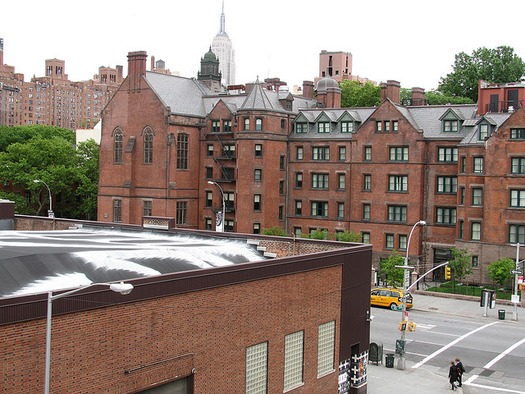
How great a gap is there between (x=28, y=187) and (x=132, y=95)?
2243cm

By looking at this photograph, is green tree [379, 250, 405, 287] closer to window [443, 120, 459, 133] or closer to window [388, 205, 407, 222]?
window [388, 205, 407, 222]

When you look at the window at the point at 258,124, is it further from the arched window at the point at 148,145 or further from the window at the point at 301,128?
the arched window at the point at 148,145

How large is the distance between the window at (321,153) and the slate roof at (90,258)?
40.6m

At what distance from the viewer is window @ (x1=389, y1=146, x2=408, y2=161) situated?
6894 cm

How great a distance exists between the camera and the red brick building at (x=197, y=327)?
18.4 meters

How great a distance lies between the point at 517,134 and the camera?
2405 inches

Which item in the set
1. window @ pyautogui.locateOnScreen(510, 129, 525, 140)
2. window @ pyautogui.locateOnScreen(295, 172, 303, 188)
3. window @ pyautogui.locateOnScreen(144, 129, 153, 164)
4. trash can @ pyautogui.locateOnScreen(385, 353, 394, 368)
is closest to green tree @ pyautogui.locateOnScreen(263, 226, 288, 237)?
window @ pyautogui.locateOnScreen(295, 172, 303, 188)

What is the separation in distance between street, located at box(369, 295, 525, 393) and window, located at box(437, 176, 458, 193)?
498 inches

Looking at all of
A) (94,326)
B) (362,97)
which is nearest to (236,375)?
(94,326)

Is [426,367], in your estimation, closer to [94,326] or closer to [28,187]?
[94,326]

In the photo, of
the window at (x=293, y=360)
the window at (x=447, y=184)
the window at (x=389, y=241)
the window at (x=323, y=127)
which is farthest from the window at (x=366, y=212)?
the window at (x=293, y=360)

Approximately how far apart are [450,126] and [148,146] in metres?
31.2

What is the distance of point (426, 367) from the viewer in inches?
1523

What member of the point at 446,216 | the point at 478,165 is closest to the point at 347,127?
Answer: the point at 446,216
